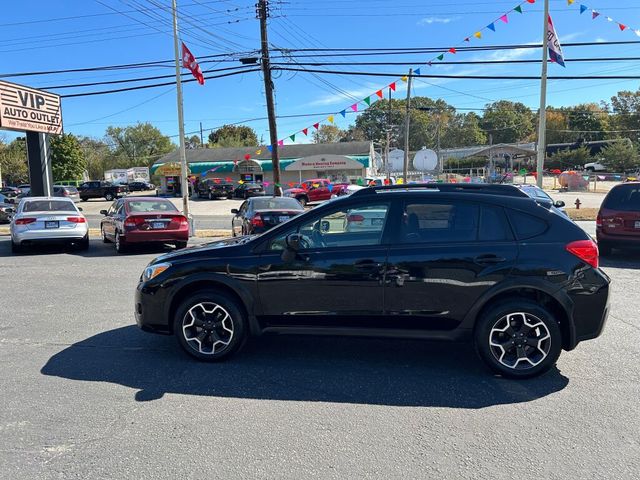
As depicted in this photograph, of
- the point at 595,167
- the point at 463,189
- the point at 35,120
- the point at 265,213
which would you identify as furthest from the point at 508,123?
the point at 463,189

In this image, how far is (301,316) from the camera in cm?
463

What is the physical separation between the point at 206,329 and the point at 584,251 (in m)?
3.49

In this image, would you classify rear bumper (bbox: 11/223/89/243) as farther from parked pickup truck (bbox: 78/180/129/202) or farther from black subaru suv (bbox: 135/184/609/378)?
parked pickup truck (bbox: 78/180/129/202)

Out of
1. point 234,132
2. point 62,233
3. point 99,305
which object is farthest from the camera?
point 234,132

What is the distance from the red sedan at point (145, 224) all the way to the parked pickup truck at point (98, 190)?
34262mm

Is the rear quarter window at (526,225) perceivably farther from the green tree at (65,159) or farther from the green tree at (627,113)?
the green tree at (627,113)

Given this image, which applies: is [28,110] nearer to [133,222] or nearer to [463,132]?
[133,222]

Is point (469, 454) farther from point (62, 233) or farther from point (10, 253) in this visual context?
point (10, 253)

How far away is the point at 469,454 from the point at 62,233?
12.1 m

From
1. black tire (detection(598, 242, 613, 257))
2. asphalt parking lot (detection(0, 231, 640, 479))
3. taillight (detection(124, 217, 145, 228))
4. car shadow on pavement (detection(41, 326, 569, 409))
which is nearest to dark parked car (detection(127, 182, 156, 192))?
taillight (detection(124, 217, 145, 228))

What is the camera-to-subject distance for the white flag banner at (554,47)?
16953mm

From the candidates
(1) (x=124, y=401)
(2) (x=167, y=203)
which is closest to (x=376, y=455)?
(1) (x=124, y=401)

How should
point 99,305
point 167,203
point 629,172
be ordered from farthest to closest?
1. point 629,172
2. point 167,203
3. point 99,305

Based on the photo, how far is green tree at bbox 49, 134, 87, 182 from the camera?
67.2 meters
